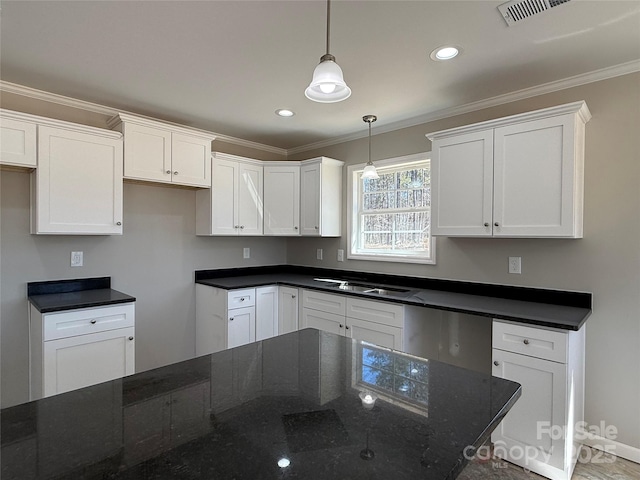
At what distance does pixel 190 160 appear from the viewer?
3170 millimetres

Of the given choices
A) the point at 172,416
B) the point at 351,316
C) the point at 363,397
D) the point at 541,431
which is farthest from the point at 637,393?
the point at 172,416

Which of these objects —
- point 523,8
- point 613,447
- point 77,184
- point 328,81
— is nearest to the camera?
point 328,81

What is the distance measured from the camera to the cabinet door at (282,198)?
12.6ft

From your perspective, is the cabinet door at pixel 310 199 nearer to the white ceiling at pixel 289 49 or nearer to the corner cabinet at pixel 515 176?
the white ceiling at pixel 289 49

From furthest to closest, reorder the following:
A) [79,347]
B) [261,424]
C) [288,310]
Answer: [288,310] < [79,347] < [261,424]

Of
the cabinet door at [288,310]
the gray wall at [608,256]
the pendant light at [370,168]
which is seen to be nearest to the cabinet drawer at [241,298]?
the cabinet door at [288,310]

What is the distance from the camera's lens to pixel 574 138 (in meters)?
2.13

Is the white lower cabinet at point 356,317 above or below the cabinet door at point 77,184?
below

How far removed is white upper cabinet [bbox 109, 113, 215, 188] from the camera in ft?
9.21

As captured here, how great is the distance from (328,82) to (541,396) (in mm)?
2059

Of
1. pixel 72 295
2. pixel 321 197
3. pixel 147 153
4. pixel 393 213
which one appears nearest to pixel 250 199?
pixel 321 197

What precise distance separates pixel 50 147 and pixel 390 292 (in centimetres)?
279

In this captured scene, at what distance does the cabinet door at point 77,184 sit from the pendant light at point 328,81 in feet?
6.60

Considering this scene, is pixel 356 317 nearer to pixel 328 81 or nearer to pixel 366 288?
pixel 366 288
